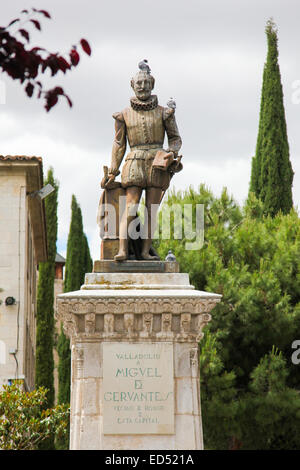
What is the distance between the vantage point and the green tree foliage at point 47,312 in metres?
34.9

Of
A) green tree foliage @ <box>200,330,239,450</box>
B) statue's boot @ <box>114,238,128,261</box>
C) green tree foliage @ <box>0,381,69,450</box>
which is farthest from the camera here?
green tree foliage @ <box>200,330,239,450</box>

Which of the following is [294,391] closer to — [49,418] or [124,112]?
[49,418]

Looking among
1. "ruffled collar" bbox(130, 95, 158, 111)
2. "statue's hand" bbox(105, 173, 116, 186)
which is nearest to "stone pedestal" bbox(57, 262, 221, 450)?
"statue's hand" bbox(105, 173, 116, 186)

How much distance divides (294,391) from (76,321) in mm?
14301

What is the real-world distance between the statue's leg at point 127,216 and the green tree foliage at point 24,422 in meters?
5.42

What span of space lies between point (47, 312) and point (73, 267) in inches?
212

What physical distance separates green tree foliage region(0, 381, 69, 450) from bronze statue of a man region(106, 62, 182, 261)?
5.67 metres

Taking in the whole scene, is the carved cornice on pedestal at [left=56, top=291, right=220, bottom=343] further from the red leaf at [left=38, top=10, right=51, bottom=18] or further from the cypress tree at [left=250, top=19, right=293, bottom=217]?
the cypress tree at [left=250, top=19, right=293, bottom=217]

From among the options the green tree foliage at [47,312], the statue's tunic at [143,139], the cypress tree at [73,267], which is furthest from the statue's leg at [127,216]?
the cypress tree at [73,267]

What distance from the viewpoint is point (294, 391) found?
79.9 feet

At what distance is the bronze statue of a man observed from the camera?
12.0 meters
